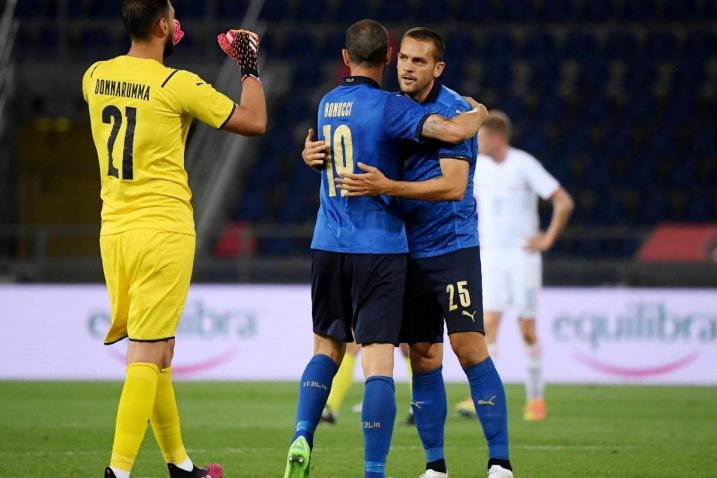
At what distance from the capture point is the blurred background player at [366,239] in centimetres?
614

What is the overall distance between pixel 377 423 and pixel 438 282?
2.74 feet

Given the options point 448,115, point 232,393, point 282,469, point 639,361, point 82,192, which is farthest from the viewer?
point 82,192

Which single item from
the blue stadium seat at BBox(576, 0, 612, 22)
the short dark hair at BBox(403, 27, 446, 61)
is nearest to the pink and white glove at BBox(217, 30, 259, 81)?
the short dark hair at BBox(403, 27, 446, 61)

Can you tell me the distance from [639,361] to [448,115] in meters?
8.70

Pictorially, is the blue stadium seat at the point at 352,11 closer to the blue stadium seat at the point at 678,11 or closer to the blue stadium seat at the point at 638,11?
the blue stadium seat at the point at 638,11

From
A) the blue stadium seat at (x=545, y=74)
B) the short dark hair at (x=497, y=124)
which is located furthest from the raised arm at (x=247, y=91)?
the blue stadium seat at (x=545, y=74)

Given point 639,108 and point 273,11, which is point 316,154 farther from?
point 273,11

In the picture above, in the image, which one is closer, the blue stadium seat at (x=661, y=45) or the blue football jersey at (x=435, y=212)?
the blue football jersey at (x=435, y=212)

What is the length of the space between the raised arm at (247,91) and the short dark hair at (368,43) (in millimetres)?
487

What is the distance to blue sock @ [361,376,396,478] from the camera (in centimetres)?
605

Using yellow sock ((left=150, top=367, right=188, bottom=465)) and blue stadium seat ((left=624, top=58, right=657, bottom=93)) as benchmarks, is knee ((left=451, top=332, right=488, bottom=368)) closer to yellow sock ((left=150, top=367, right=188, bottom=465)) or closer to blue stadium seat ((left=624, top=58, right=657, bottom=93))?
yellow sock ((left=150, top=367, right=188, bottom=465))

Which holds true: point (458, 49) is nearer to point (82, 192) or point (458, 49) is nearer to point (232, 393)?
point (82, 192)

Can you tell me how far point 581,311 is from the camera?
14.5 metres

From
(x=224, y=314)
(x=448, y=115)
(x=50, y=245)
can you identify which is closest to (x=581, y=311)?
(x=224, y=314)
